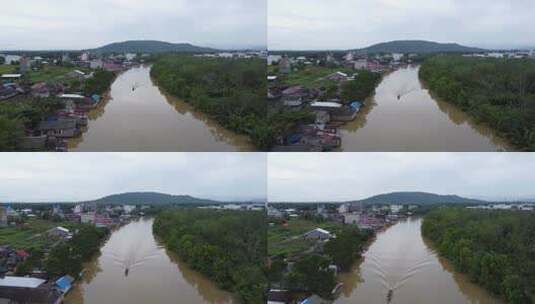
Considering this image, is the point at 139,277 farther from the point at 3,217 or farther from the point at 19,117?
the point at 19,117

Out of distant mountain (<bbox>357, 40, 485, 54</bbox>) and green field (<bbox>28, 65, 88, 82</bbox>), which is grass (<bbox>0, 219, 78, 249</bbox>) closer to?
green field (<bbox>28, 65, 88, 82</bbox>)

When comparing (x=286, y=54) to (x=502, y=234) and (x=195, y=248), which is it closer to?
(x=195, y=248)

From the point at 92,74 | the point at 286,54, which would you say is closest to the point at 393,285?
the point at 286,54

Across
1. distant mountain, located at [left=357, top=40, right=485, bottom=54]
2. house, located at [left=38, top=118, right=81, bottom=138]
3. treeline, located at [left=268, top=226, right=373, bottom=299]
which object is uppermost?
distant mountain, located at [left=357, top=40, right=485, bottom=54]

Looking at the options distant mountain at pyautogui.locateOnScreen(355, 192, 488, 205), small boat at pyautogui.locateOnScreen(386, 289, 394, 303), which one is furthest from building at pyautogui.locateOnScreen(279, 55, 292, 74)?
small boat at pyautogui.locateOnScreen(386, 289, 394, 303)

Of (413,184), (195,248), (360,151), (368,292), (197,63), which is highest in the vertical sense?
(197,63)

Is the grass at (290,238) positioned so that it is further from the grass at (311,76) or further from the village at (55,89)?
the village at (55,89)

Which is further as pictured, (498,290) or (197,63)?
(197,63)
